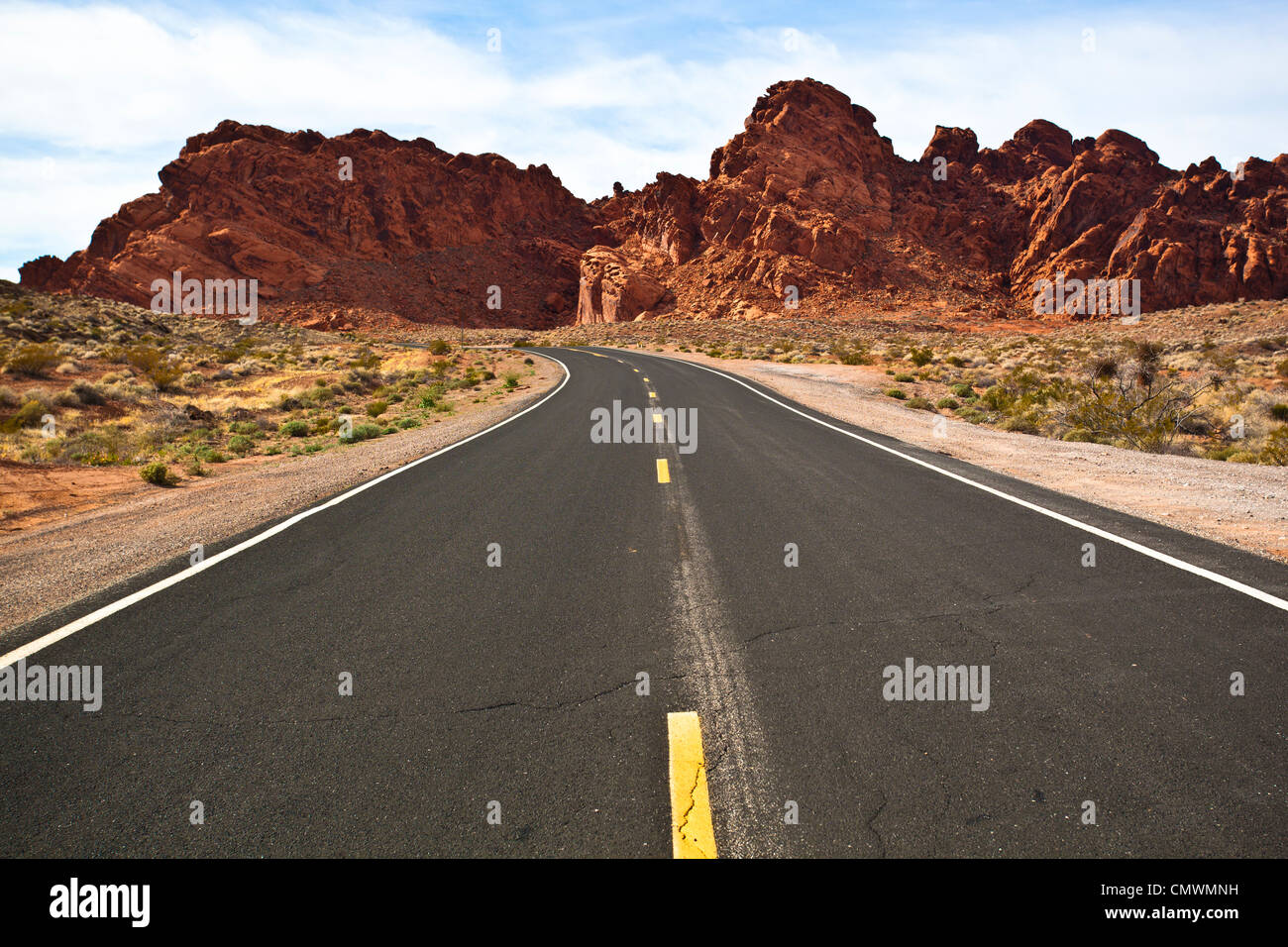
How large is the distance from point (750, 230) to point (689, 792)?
279 ft

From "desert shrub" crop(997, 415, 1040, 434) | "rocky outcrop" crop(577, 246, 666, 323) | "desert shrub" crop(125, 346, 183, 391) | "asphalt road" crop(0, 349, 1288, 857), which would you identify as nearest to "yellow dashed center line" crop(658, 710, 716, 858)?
"asphalt road" crop(0, 349, 1288, 857)

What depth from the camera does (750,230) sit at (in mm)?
80812

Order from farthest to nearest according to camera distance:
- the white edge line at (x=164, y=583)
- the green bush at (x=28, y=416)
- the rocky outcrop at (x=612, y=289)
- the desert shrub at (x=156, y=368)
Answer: the rocky outcrop at (x=612, y=289), the desert shrub at (x=156, y=368), the green bush at (x=28, y=416), the white edge line at (x=164, y=583)

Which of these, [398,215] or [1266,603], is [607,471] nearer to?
[1266,603]

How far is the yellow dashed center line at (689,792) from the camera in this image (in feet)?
8.61

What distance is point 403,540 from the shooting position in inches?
259

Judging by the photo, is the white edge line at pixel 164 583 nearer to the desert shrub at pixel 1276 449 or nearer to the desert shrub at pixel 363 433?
the desert shrub at pixel 363 433

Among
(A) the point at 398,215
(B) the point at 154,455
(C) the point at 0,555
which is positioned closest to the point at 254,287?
(A) the point at 398,215

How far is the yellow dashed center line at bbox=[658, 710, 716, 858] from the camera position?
262 cm

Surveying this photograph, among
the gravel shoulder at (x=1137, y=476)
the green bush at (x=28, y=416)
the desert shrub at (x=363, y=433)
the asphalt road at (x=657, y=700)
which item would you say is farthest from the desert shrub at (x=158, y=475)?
the gravel shoulder at (x=1137, y=476)

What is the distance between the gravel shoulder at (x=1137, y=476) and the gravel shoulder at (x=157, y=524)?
32.5 ft

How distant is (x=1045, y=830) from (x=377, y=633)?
3923mm

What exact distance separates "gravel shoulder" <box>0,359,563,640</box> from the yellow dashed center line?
4.79 metres

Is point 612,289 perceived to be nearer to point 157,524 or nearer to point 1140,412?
point 1140,412
